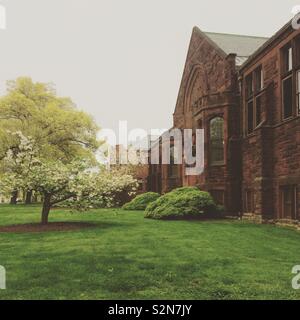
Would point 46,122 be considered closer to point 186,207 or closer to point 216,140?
point 216,140

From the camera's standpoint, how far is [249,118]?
20.3 m

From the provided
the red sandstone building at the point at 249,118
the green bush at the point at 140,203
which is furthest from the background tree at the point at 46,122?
the red sandstone building at the point at 249,118

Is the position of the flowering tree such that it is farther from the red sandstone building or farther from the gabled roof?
the gabled roof

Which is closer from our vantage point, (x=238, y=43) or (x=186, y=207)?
(x=186, y=207)

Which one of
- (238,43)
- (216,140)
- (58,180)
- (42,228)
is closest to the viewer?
(42,228)

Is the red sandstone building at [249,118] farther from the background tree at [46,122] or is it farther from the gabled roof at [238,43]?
the background tree at [46,122]

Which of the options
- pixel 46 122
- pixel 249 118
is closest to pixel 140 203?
pixel 46 122

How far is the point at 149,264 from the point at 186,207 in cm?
1142

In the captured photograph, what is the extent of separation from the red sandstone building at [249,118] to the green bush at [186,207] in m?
1.41

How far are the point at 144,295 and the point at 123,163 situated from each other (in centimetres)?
3995

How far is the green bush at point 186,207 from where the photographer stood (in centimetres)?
1964

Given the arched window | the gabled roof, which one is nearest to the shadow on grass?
the arched window
